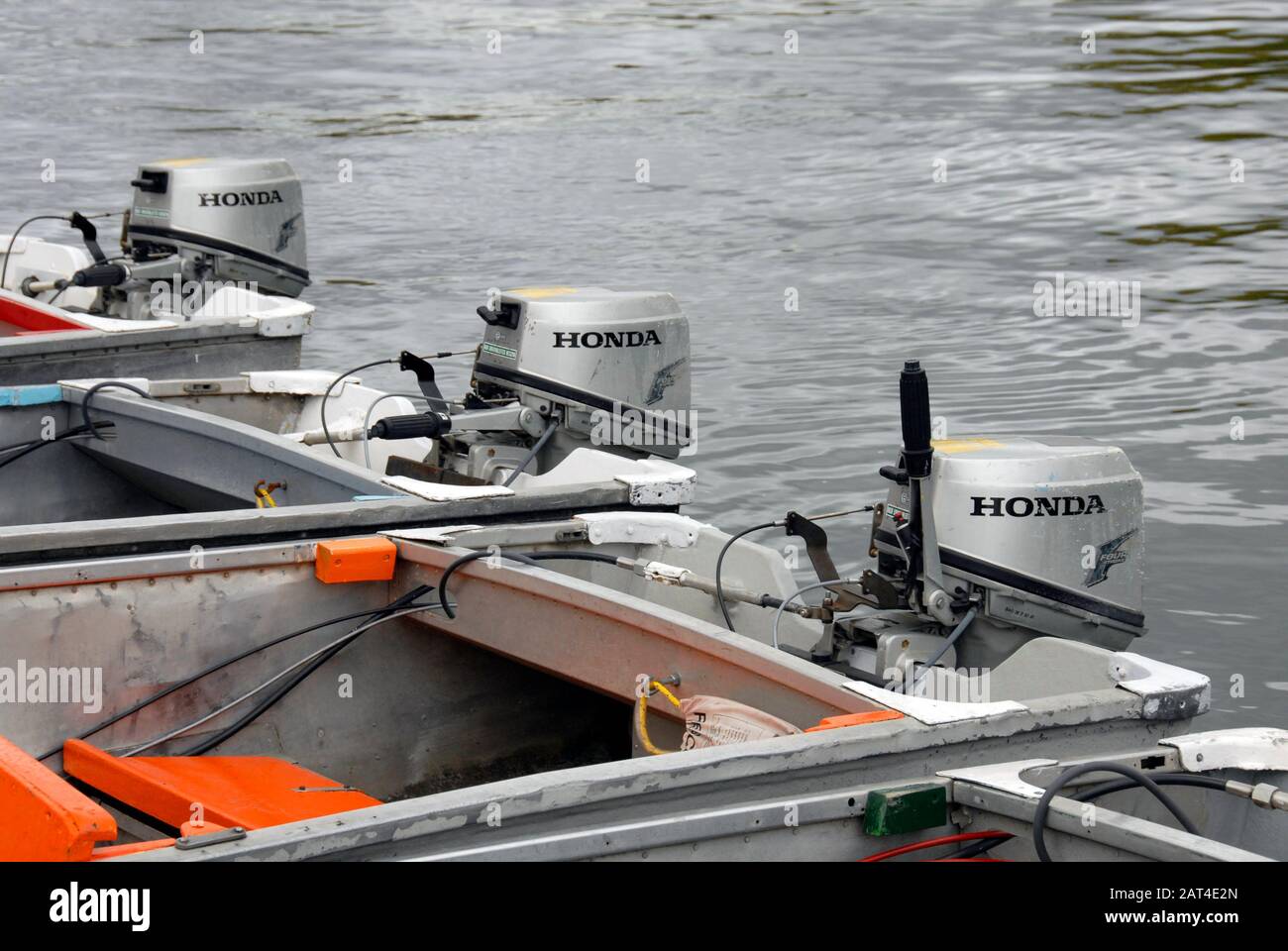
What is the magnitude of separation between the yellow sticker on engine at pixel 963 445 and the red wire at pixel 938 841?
2.67ft

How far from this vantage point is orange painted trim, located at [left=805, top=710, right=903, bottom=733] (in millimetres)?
2197

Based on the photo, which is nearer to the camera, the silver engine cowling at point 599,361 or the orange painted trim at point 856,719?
the orange painted trim at point 856,719

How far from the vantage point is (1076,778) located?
214 centimetres

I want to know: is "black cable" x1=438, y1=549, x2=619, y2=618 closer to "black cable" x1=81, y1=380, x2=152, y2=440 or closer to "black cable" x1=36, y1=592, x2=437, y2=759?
"black cable" x1=36, y1=592, x2=437, y2=759

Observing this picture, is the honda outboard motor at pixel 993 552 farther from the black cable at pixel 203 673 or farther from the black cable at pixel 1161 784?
the black cable at pixel 203 673

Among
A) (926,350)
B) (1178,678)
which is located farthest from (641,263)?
(1178,678)

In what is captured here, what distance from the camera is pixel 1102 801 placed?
2293 millimetres

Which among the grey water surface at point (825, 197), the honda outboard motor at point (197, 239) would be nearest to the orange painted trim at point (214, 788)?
the grey water surface at point (825, 197)

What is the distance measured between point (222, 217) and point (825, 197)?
5505mm

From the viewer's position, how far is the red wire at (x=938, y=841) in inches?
82.8

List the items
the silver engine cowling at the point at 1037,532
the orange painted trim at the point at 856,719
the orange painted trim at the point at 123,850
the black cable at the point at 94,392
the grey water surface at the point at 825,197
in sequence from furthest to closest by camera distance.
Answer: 1. the grey water surface at the point at 825,197
2. the black cable at the point at 94,392
3. the silver engine cowling at the point at 1037,532
4. the orange painted trim at the point at 856,719
5. the orange painted trim at the point at 123,850

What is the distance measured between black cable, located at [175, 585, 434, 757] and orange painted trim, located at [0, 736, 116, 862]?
2.82ft
